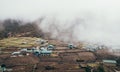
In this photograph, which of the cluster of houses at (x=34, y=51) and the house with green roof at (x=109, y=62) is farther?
the cluster of houses at (x=34, y=51)

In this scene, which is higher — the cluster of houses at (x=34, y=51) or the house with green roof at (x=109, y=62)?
the cluster of houses at (x=34, y=51)

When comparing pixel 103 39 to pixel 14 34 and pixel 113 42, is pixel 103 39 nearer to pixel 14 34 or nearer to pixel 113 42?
pixel 113 42

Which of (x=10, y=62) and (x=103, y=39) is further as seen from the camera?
(x=103, y=39)

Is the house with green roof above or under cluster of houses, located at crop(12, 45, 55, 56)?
under

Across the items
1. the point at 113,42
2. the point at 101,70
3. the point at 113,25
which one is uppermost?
the point at 113,25

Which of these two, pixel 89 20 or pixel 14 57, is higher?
pixel 89 20

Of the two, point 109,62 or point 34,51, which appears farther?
point 34,51

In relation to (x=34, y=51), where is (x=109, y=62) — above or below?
below

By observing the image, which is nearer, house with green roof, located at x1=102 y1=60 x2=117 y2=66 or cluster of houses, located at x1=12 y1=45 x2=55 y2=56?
house with green roof, located at x1=102 y1=60 x2=117 y2=66

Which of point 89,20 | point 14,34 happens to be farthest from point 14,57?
point 89,20

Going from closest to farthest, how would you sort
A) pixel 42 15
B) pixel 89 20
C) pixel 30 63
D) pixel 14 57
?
pixel 30 63
pixel 14 57
pixel 89 20
pixel 42 15

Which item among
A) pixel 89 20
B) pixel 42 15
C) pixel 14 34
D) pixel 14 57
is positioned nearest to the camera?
pixel 14 57
